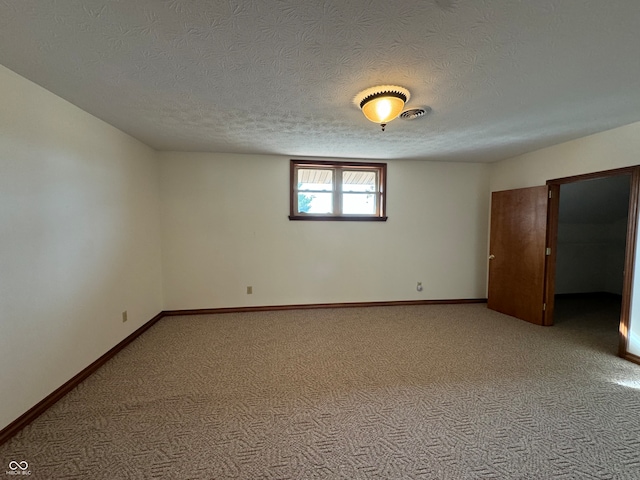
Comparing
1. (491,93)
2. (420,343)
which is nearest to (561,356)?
(420,343)

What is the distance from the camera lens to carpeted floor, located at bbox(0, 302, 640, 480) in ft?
4.41

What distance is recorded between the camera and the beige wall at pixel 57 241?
1.58 m

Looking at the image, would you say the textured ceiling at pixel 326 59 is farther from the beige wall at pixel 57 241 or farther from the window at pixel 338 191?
the window at pixel 338 191

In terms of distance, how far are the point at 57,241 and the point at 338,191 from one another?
3.13m

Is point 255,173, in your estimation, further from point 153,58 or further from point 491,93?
point 491,93

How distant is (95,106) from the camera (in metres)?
2.10

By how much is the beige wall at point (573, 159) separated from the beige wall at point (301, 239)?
39 cm

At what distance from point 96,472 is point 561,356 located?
372cm

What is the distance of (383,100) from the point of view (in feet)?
6.00

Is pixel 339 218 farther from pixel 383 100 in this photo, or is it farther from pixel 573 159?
A: pixel 573 159

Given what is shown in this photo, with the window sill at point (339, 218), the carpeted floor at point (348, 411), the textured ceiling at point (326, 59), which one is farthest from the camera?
the window sill at point (339, 218)

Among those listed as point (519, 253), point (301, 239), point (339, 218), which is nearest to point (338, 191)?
point (339, 218)

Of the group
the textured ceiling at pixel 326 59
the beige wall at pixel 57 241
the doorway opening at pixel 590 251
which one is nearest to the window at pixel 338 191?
the textured ceiling at pixel 326 59

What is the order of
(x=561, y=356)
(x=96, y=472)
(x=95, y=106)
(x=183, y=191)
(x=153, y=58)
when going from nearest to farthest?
(x=96, y=472), (x=153, y=58), (x=95, y=106), (x=561, y=356), (x=183, y=191)
